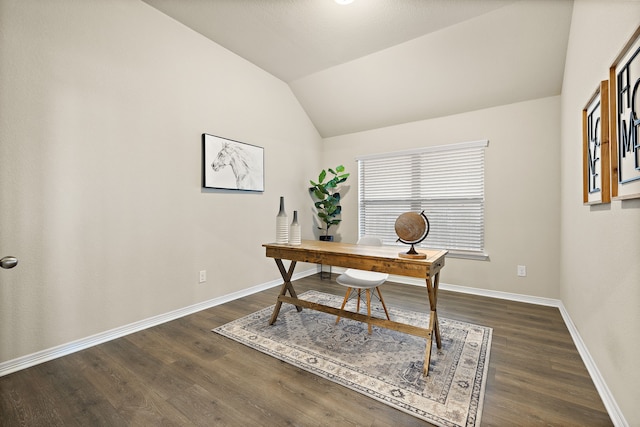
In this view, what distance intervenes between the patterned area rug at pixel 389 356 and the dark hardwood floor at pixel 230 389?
0.08m

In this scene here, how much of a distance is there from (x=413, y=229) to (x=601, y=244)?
1109 mm

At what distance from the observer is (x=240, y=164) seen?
339 centimetres

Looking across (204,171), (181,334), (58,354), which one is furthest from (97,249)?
(204,171)

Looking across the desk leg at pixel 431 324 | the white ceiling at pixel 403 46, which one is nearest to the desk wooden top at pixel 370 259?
the desk leg at pixel 431 324

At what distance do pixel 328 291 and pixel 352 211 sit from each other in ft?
4.98

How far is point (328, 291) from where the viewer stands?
3668 mm

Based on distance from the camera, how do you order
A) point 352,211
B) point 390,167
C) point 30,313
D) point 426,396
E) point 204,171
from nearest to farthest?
1. point 426,396
2. point 30,313
3. point 204,171
4. point 390,167
5. point 352,211

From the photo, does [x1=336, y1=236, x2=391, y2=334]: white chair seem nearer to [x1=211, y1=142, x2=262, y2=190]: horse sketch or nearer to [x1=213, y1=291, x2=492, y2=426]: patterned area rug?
[x1=213, y1=291, x2=492, y2=426]: patterned area rug

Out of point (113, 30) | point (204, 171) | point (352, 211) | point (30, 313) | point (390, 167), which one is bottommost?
point (30, 313)

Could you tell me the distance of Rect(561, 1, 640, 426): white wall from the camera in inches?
49.8

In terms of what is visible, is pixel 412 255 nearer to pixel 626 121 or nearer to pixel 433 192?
pixel 626 121

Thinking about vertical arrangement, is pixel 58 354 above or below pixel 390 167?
below

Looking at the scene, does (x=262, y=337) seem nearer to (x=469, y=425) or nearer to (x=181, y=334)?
(x=181, y=334)

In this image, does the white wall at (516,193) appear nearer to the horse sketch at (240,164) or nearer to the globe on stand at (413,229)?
the globe on stand at (413,229)
